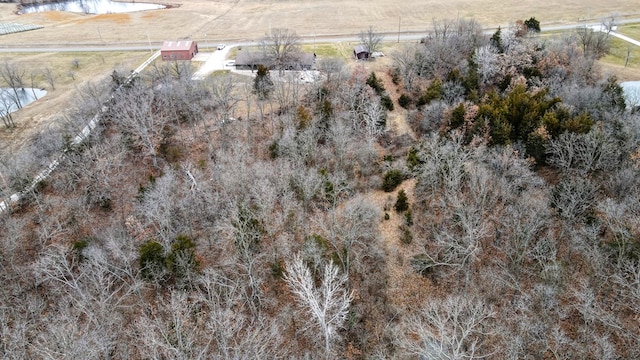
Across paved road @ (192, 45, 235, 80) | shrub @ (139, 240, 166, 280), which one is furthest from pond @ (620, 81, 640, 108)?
paved road @ (192, 45, 235, 80)

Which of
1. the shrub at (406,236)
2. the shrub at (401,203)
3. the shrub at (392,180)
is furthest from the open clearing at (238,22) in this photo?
the shrub at (406,236)

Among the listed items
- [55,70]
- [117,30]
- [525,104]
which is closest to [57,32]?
[117,30]

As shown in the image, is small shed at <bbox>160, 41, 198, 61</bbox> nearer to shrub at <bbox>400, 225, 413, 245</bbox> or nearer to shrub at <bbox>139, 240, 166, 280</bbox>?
shrub at <bbox>139, 240, 166, 280</bbox>

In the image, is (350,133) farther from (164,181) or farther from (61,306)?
(61,306)

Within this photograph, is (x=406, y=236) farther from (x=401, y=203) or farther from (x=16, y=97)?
(x=16, y=97)

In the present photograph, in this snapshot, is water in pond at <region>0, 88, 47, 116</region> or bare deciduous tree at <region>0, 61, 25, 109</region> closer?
water in pond at <region>0, 88, 47, 116</region>

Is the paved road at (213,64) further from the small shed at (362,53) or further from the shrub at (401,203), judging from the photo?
the shrub at (401,203)
